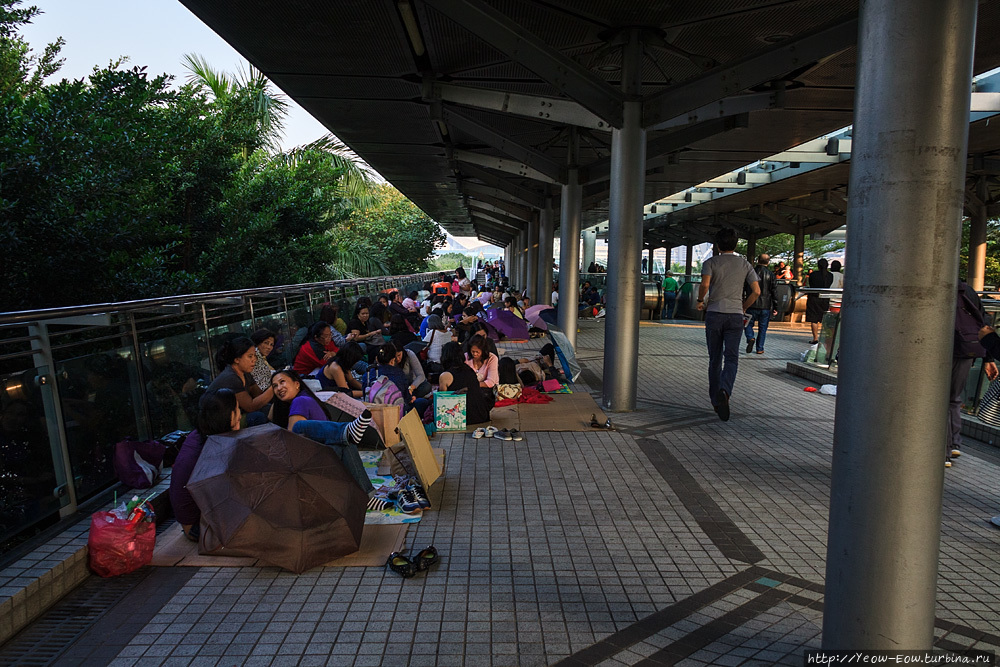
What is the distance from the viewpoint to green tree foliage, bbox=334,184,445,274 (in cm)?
4981

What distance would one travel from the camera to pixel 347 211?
25.2 m

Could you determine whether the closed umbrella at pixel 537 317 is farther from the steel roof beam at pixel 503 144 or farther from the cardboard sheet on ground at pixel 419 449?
the cardboard sheet on ground at pixel 419 449

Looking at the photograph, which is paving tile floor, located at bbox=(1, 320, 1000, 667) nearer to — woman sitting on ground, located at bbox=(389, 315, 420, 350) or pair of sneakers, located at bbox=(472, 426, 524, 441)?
pair of sneakers, located at bbox=(472, 426, 524, 441)

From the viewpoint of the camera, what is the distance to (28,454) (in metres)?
4.75

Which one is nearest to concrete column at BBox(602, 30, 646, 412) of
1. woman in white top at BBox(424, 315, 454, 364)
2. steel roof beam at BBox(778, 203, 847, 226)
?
woman in white top at BBox(424, 315, 454, 364)

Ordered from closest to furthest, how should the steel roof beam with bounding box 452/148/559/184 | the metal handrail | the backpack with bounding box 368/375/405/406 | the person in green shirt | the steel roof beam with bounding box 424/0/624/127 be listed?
the metal handrail < the backpack with bounding box 368/375/405/406 < the steel roof beam with bounding box 424/0/624/127 < the steel roof beam with bounding box 452/148/559/184 < the person in green shirt

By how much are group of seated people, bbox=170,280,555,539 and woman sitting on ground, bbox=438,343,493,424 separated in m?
0.01

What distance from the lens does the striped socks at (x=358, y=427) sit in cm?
586

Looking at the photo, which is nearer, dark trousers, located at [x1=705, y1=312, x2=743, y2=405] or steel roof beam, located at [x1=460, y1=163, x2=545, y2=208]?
dark trousers, located at [x1=705, y1=312, x2=743, y2=405]

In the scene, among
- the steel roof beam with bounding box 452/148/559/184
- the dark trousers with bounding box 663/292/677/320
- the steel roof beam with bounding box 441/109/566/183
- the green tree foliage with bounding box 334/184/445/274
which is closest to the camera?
the steel roof beam with bounding box 441/109/566/183

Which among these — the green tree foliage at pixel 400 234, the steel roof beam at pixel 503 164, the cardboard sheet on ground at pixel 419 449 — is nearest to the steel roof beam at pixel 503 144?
the steel roof beam at pixel 503 164

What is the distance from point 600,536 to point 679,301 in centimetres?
2741

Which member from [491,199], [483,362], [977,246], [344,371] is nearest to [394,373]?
[344,371]

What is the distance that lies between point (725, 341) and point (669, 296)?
2290 cm
